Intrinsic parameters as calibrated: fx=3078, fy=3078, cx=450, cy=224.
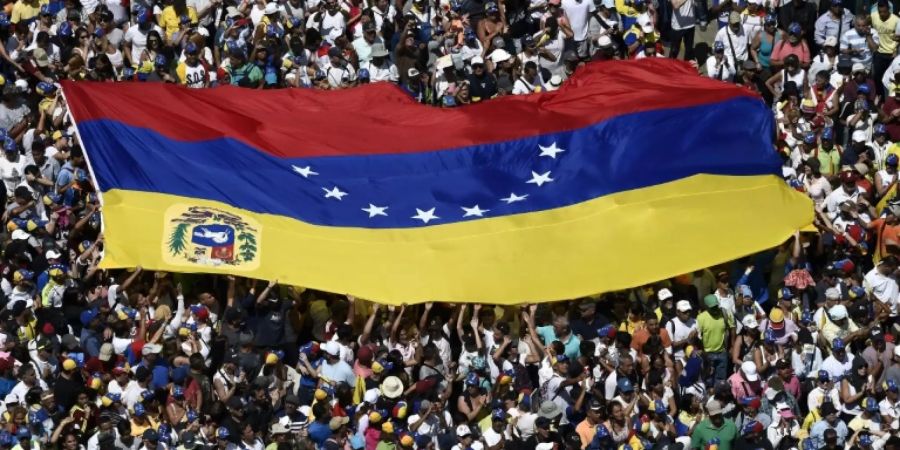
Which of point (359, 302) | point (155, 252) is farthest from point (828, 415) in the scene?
point (155, 252)

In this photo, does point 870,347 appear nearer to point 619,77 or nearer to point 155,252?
point 619,77

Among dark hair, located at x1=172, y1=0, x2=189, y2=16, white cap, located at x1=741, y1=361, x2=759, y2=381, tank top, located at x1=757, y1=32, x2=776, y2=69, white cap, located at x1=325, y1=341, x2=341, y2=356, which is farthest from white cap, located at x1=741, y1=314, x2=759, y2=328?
dark hair, located at x1=172, y1=0, x2=189, y2=16

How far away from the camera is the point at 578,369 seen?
37.0 meters

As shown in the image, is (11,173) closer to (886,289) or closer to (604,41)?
(604,41)

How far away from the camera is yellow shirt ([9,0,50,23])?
1698 inches

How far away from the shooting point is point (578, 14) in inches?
1676

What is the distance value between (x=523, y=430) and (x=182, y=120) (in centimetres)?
701

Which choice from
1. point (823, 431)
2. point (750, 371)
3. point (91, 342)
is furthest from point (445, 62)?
point (823, 431)

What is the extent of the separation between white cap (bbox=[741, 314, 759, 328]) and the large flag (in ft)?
3.22

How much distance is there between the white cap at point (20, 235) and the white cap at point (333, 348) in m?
4.65

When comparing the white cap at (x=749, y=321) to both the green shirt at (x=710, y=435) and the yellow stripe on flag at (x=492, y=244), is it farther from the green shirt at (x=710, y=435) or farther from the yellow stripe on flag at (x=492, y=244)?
the green shirt at (x=710, y=435)

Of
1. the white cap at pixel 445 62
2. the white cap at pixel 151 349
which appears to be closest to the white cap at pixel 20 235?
the white cap at pixel 151 349

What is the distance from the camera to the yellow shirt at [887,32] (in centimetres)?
4184

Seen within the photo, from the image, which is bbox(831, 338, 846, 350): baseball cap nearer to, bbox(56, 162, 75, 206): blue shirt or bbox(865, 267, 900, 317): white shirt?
bbox(865, 267, 900, 317): white shirt
